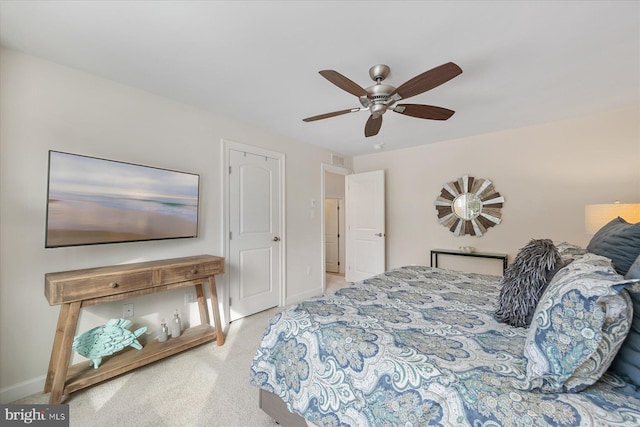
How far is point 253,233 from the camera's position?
3.37 meters

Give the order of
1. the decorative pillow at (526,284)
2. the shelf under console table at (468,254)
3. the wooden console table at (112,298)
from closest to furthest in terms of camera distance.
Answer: the decorative pillow at (526,284), the wooden console table at (112,298), the shelf under console table at (468,254)

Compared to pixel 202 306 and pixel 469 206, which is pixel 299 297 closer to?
pixel 202 306

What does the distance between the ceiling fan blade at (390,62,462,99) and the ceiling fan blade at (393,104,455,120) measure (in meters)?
0.15

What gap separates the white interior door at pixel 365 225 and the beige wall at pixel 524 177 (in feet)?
0.77

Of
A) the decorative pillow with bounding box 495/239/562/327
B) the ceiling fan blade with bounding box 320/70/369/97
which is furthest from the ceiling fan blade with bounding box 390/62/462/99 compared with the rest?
the decorative pillow with bounding box 495/239/562/327

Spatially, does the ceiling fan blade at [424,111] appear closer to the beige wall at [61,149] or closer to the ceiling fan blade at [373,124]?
the ceiling fan blade at [373,124]

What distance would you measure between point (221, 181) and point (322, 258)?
83.1 inches

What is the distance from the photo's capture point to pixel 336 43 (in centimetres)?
177

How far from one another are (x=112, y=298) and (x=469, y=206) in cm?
425

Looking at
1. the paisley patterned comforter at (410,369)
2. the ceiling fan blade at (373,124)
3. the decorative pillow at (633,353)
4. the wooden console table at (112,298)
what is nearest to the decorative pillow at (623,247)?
the decorative pillow at (633,353)

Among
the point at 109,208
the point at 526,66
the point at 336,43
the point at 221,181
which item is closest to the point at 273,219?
the point at 221,181

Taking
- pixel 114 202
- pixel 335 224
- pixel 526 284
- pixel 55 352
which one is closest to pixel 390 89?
pixel 526 284

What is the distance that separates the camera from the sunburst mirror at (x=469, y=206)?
3627 mm

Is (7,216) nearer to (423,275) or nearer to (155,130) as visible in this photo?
(155,130)
